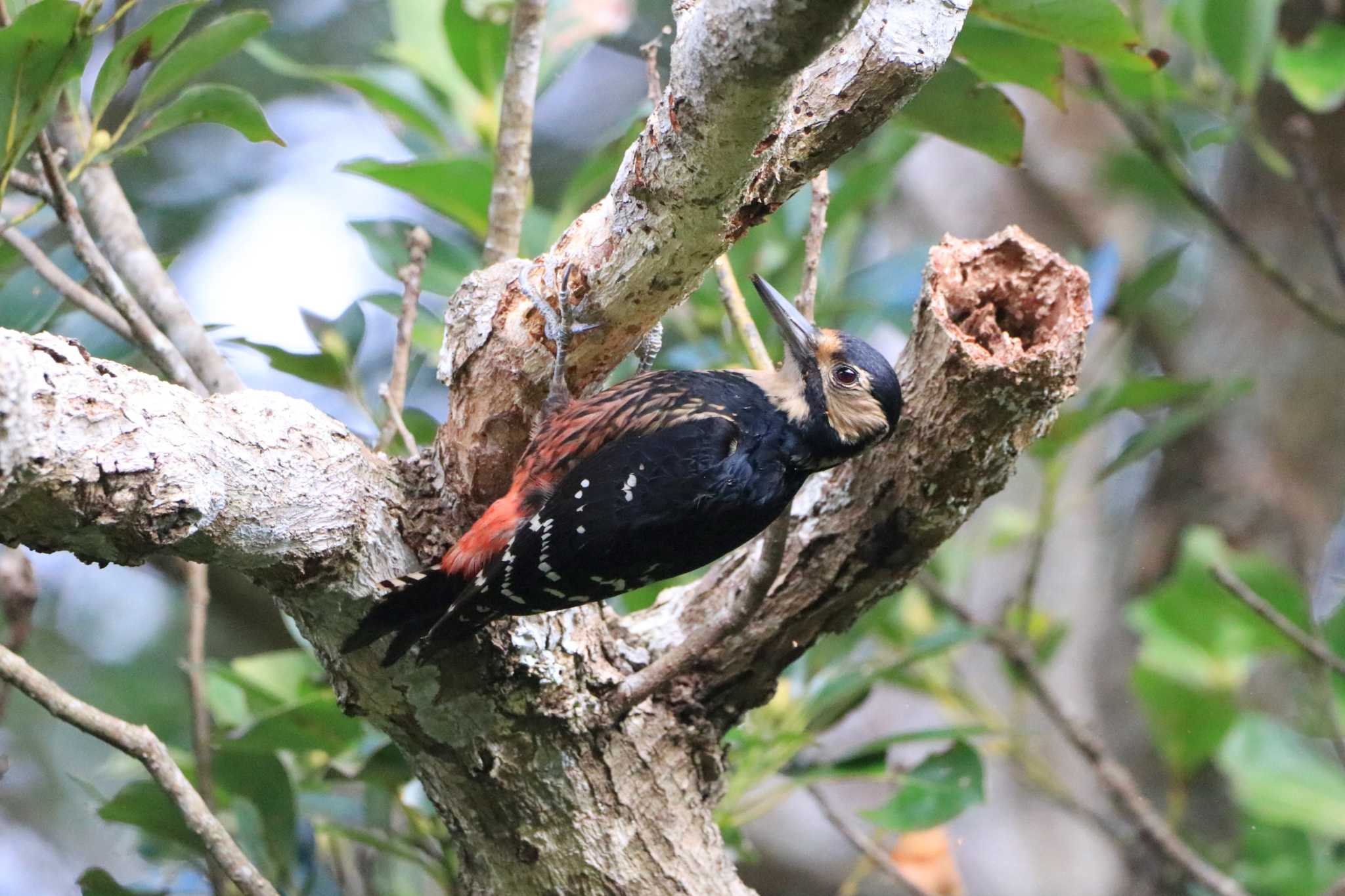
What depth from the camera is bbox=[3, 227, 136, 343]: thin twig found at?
197 centimetres

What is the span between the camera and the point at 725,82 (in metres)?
1.22

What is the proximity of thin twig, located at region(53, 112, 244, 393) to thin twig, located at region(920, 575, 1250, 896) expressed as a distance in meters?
1.75

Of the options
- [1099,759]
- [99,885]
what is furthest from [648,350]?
[1099,759]

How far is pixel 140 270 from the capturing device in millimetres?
2197

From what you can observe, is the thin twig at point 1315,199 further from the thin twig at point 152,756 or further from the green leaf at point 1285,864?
the thin twig at point 152,756

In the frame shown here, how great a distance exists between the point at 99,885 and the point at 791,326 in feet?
5.18

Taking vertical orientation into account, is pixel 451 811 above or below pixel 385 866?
above

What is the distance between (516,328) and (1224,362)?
132 inches

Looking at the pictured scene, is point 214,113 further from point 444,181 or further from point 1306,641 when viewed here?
point 1306,641

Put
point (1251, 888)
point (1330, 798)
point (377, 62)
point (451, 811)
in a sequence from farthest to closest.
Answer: point (377, 62), point (1251, 888), point (1330, 798), point (451, 811)

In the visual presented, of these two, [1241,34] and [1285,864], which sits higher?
[1241,34]

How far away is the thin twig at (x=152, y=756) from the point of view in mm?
1631

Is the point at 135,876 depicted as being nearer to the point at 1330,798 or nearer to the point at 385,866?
the point at 385,866

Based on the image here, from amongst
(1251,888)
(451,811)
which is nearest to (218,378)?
(451,811)
